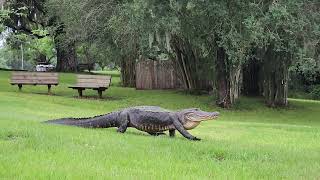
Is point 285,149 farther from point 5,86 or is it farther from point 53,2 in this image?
point 53,2

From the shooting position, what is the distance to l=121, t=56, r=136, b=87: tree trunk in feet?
122

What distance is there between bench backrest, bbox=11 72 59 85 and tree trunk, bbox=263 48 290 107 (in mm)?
10903

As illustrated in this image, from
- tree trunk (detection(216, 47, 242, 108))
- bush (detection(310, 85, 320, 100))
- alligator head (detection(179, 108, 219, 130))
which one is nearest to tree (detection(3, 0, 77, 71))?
bush (detection(310, 85, 320, 100))

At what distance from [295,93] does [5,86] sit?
2251cm

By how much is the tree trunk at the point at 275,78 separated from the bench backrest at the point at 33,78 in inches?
429

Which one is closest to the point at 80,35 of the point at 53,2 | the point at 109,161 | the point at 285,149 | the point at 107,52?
the point at 107,52

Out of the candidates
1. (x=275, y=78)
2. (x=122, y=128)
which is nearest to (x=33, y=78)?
(x=275, y=78)

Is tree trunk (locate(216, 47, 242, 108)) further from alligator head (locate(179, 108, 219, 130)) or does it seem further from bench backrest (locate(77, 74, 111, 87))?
alligator head (locate(179, 108, 219, 130))

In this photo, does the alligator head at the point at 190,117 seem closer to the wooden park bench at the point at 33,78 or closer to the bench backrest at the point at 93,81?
the bench backrest at the point at 93,81

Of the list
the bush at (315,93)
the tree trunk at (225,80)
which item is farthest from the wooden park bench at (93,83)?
the bush at (315,93)

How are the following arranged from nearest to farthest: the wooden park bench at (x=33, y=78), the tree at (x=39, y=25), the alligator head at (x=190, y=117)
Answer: the alligator head at (x=190, y=117), the wooden park bench at (x=33, y=78), the tree at (x=39, y=25)

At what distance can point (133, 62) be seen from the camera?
36906mm

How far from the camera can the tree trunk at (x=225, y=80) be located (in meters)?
25.1

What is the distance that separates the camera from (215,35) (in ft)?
75.6
